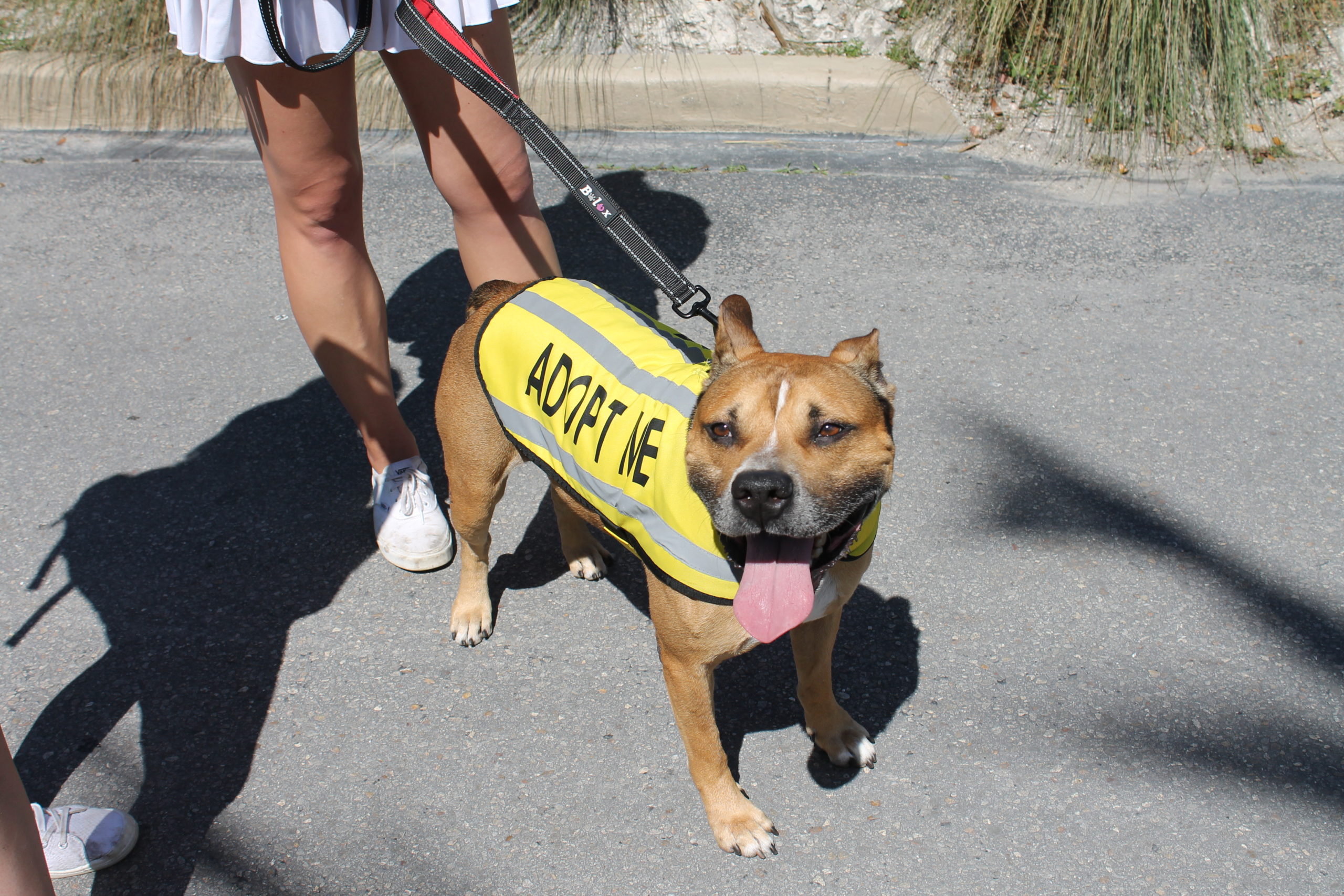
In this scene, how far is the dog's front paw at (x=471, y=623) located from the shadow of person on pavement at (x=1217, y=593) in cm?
188

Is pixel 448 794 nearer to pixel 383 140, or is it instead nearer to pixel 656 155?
pixel 656 155

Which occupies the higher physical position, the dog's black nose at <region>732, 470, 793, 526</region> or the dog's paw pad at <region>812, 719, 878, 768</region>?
the dog's black nose at <region>732, 470, 793, 526</region>

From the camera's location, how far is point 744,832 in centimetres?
260

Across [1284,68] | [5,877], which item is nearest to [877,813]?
[5,877]

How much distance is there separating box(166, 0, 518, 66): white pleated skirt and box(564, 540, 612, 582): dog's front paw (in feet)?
5.80

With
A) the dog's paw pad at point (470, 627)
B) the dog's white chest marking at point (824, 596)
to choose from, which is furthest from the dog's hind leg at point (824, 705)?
the dog's paw pad at point (470, 627)

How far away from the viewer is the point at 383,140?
662 centimetres

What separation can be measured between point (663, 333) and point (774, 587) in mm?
1026

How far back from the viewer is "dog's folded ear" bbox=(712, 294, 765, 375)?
98.0 inches

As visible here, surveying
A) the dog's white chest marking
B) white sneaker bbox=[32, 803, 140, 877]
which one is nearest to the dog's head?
the dog's white chest marking

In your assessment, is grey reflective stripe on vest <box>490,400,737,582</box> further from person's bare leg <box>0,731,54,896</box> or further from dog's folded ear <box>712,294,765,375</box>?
person's bare leg <box>0,731,54,896</box>

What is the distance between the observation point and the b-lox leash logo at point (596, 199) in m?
2.85

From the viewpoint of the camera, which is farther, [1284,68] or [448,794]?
[1284,68]

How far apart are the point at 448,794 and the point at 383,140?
5094 mm
